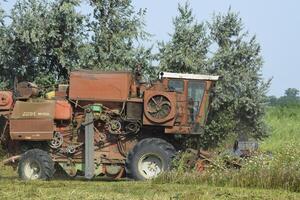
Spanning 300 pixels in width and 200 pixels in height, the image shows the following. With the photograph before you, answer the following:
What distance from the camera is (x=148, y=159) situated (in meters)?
14.7

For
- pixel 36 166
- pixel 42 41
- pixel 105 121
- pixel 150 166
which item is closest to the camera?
pixel 36 166

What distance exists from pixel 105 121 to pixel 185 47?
22.1 feet

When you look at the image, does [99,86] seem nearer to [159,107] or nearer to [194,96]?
[159,107]

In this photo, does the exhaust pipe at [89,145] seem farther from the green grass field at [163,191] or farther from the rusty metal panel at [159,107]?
the green grass field at [163,191]

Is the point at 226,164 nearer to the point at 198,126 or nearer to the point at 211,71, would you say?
the point at 198,126

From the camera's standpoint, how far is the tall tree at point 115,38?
2038 cm

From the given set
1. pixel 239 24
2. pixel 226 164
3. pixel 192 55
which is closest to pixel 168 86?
pixel 226 164

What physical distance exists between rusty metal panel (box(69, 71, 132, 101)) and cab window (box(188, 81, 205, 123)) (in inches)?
63.4

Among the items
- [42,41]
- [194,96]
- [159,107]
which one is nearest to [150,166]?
[159,107]

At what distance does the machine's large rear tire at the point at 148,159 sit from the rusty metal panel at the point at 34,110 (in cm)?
228

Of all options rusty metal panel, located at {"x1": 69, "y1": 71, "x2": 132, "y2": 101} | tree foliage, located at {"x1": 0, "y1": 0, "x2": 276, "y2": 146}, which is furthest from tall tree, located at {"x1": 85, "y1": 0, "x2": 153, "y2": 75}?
rusty metal panel, located at {"x1": 69, "y1": 71, "x2": 132, "y2": 101}

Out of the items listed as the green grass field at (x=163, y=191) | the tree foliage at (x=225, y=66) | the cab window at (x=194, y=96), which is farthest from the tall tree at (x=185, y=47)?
the green grass field at (x=163, y=191)

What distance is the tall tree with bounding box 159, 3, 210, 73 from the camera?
20547mm

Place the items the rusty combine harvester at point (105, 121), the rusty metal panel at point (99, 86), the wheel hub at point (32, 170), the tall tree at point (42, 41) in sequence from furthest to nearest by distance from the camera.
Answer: the tall tree at point (42, 41) < the rusty metal panel at point (99, 86) < the rusty combine harvester at point (105, 121) < the wheel hub at point (32, 170)
